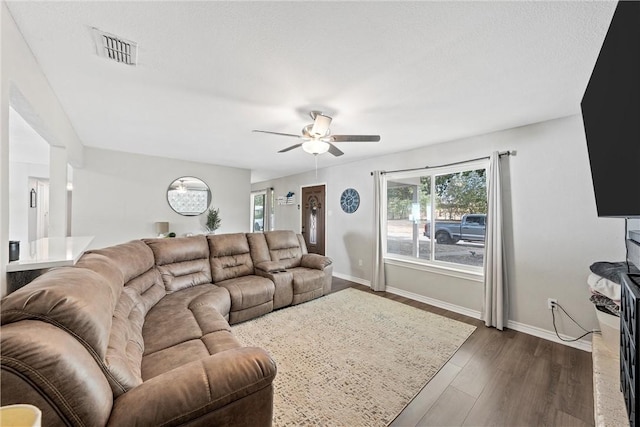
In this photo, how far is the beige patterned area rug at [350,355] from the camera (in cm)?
166

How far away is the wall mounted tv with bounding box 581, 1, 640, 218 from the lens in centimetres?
87

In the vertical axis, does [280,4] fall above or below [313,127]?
above

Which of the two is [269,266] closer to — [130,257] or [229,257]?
[229,257]

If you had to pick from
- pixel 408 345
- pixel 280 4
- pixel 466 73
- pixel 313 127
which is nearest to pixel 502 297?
pixel 408 345

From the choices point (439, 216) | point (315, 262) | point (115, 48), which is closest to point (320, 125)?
point (115, 48)

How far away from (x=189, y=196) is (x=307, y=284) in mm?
3272

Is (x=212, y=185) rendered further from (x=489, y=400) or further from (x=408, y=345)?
(x=489, y=400)

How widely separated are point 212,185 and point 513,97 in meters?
5.18

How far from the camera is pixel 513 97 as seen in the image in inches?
83.8

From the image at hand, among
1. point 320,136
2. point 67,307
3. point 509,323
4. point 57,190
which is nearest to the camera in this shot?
point 67,307

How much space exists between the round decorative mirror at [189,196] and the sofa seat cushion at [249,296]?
264cm

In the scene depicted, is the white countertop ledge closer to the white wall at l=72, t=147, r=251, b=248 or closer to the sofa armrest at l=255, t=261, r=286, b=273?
the sofa armrest at l=255, t=261, r=286, b=273

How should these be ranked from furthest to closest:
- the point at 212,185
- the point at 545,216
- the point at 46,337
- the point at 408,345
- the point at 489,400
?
1. the point at 212,185
2. the point at 545,216
3. the point at 408,345
4. the point at 489,400
5. the point at 46,337

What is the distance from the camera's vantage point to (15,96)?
1.50 meters
